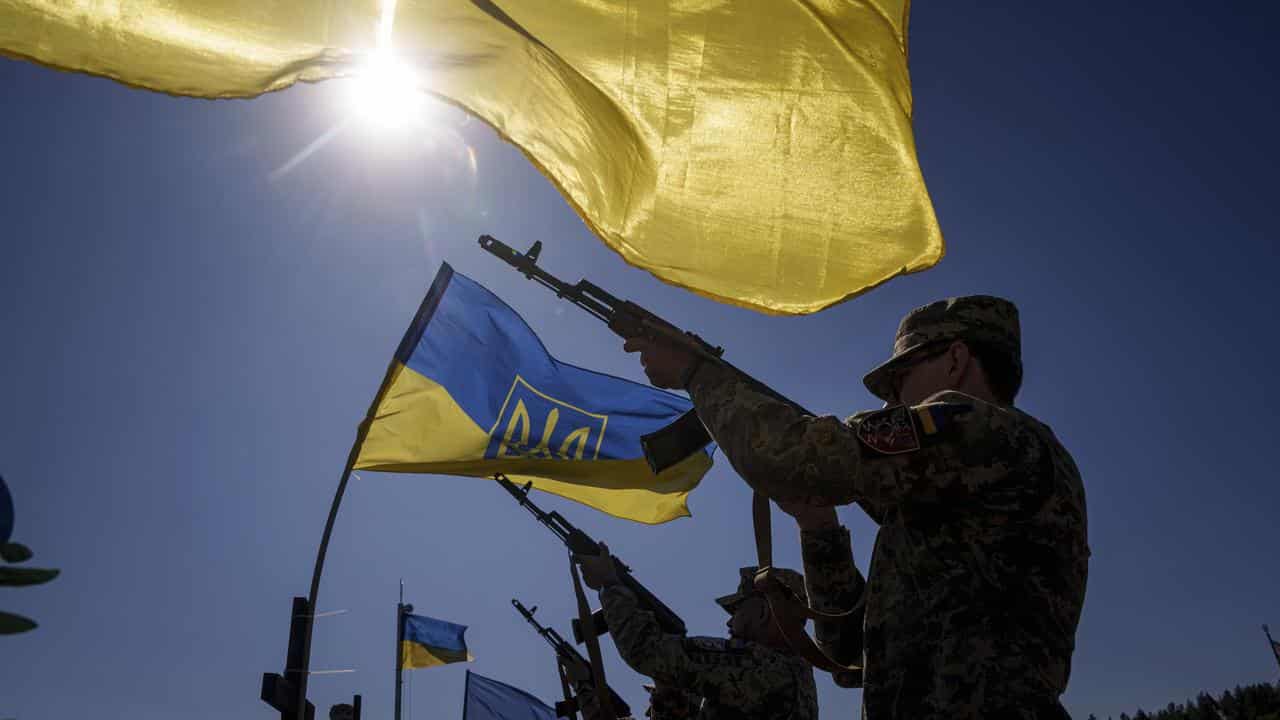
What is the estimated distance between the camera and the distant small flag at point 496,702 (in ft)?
50.6

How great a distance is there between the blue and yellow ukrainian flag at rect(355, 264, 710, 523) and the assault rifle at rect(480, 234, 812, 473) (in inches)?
107

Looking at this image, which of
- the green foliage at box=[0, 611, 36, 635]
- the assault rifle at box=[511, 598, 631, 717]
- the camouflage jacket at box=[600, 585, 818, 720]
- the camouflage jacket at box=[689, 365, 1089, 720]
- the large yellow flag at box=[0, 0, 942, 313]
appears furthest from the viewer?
the assault rifle at box=[511, 598, 631, 717]

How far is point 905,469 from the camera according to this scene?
199 cm

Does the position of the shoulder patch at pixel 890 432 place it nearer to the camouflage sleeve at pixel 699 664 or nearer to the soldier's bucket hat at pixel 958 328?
the soldier's bucket hat at pixel 958 328

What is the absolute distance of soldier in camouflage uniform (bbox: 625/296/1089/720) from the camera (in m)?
1.97

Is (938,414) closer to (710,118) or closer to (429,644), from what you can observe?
(710,118)

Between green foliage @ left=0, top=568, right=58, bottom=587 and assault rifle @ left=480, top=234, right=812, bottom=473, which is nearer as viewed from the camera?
green foliage @ left=0, top=568, right=58, bottom=587

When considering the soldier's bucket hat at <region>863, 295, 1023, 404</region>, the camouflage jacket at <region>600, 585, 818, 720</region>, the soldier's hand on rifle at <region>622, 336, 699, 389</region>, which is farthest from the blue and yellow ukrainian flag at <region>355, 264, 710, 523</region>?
the soldier's bucket hat at <region>863, 295, 1023, 404</region>

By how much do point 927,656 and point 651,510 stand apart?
5.80 meters

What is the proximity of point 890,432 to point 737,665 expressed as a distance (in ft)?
12.1

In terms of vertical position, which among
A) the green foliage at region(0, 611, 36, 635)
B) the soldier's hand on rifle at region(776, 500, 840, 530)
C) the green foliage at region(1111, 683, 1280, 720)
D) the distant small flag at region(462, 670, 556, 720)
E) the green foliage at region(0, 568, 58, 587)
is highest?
the green foliage at region(1111, 683, 1280, 720)

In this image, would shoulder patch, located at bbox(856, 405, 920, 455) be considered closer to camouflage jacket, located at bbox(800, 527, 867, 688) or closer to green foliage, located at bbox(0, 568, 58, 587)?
camouflage jacket, located at bbox(800, 527, 867, 688)

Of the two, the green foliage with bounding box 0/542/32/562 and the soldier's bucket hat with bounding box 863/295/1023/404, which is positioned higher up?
the soldier's bucket hat with bounding box 863/295/1023/404

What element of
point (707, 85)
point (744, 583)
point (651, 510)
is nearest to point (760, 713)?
point (744, 583)
